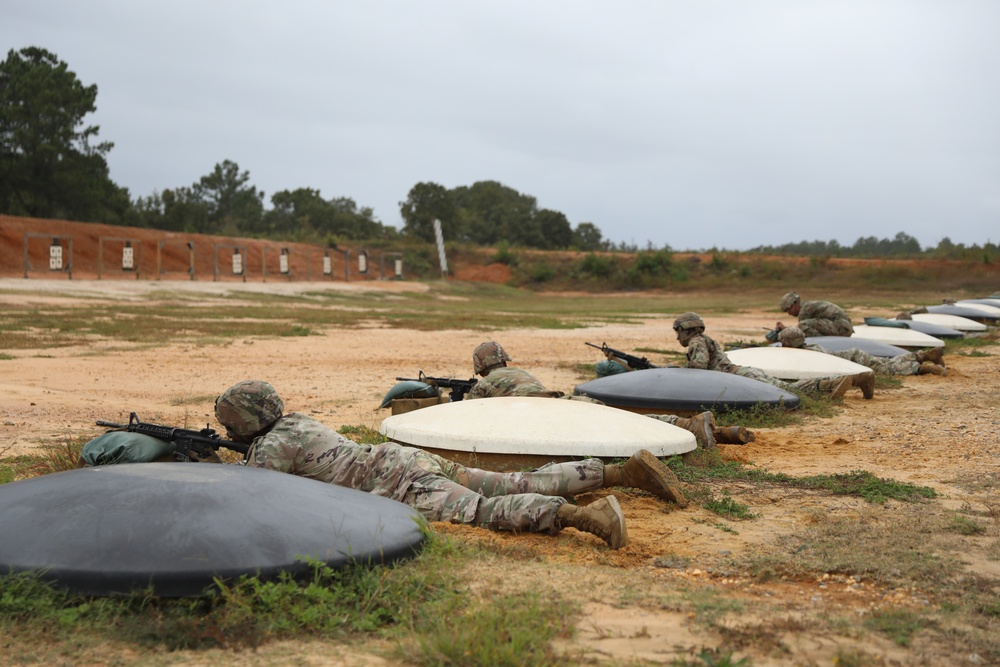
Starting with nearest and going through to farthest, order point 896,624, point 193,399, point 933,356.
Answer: point 896,624, point 193,399, point 933,356

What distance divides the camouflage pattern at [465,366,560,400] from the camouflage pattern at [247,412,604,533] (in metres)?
2.67

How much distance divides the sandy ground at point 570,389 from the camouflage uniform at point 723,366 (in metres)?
0.53

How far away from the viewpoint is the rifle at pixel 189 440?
5.57m

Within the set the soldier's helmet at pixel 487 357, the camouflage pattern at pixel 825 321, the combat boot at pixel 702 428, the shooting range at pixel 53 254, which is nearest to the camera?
the combat boot at pixel 702 428

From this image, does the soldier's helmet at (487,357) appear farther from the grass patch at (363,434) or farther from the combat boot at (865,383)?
the combat boot at (865,383)

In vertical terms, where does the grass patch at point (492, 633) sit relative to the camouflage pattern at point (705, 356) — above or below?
below

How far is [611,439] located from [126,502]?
3.75 meters

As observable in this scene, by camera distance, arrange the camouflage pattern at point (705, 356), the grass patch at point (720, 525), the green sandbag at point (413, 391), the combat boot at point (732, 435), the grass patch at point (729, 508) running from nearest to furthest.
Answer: the grass patch at point (720, 525)
the grass patch at point (729, 508)
the combat boot at point (732, 435)
the green sandbag at point (413, 391)
the camouflage pattern at point (705, 356)

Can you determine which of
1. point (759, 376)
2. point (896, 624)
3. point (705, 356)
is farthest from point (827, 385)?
point (896, 624)

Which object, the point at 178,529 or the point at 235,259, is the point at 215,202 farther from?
the point at 178,529

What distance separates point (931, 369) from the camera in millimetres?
14859

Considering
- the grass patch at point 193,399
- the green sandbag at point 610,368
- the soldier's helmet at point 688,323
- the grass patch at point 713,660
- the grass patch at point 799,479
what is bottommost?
the grass patch at point 193,399

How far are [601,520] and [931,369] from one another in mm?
11102

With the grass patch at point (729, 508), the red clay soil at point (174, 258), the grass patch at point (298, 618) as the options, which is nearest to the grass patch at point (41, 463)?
the grass patch at point (298, 618)
